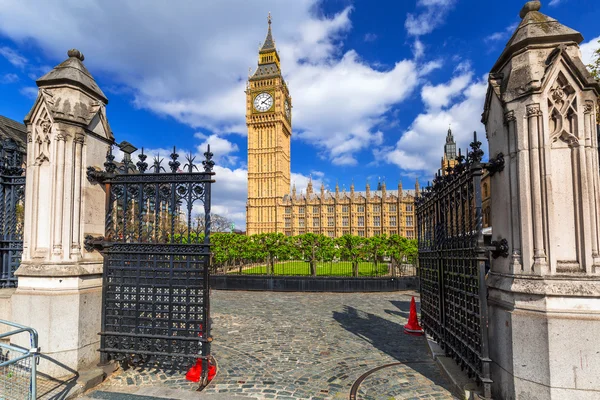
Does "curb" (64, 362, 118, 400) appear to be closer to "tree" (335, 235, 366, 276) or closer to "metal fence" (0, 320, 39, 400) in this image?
"metal fence" (0, 320, 39, 400)

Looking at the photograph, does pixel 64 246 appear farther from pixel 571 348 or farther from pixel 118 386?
pixel 571 348

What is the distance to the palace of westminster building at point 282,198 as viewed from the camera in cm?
7369

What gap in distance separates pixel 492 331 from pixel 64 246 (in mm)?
6457

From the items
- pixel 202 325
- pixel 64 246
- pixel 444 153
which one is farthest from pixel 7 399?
pixel 444 153

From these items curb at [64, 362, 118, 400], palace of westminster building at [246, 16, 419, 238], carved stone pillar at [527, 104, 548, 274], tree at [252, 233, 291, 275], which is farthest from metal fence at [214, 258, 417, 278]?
palace of westminster building at [246, 16, 419, 238]

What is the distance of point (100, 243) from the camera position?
5.42m

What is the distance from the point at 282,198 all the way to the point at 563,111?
241 feet

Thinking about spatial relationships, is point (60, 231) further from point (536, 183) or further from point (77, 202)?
point (536, 183)

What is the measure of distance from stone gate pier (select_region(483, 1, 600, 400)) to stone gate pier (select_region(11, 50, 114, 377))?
6145 millimetres

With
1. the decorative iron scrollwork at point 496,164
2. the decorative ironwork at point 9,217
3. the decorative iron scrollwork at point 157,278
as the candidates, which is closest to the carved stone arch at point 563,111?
the decorative iron scrollwork at point 496,164

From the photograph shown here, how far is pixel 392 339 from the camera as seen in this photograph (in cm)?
810

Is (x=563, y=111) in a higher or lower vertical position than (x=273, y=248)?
higher

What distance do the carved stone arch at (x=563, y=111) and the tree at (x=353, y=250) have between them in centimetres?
1546

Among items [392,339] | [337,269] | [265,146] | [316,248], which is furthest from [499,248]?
[265,146]
